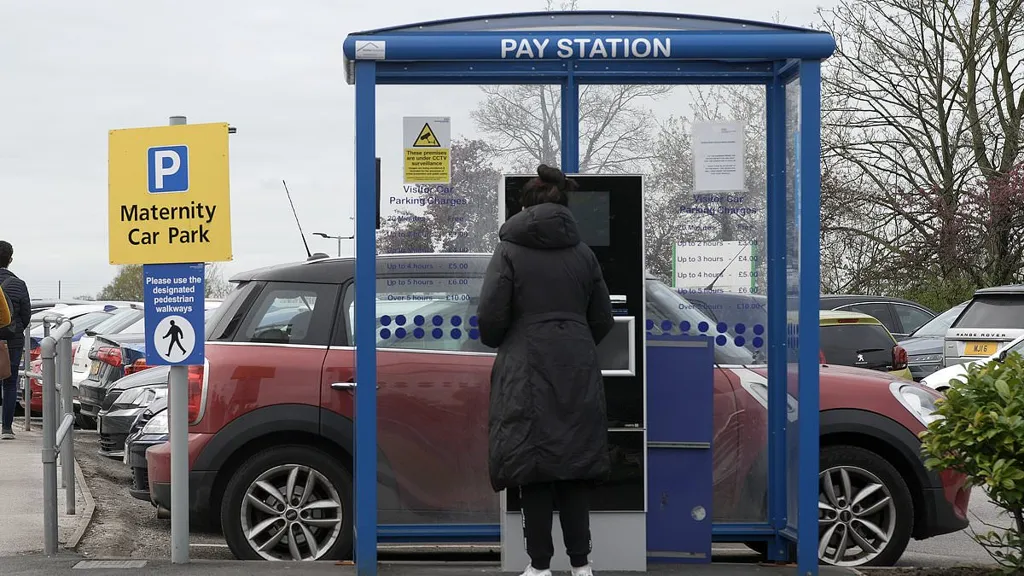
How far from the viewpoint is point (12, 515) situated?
791cm

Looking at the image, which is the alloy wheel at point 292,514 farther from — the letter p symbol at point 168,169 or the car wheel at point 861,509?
the car wheel at point 861,509

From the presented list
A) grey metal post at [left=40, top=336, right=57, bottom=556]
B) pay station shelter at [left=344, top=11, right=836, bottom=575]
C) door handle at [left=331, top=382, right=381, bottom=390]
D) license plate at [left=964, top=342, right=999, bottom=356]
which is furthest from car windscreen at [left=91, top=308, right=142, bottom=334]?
license plate at [left=964, top=342, right=999, bottom=356]

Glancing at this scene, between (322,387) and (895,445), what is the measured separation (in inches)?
122

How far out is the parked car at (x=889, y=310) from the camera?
68.6ft

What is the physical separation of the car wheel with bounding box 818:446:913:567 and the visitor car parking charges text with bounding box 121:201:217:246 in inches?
136

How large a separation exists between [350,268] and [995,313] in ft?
35.9

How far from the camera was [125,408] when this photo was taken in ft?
30.9

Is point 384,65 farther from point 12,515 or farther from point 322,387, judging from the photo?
point 12,515

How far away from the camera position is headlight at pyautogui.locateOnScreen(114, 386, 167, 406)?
368 inches

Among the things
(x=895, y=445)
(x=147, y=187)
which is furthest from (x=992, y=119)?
(x=147, y=187)

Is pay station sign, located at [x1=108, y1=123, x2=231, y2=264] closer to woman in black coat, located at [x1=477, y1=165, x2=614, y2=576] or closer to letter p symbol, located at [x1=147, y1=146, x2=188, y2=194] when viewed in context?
letter p symbol, located at [x1=147, y1=146, x2=188, y2=194]

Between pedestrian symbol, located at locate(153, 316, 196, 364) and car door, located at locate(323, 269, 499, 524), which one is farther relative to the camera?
car door, located at locate(323, 269, 499, 524)

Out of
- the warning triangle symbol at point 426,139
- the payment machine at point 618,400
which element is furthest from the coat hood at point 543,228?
the warning triangle symbol at point 426,139

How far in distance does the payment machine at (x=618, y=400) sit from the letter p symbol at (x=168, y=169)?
1567 millimetres
